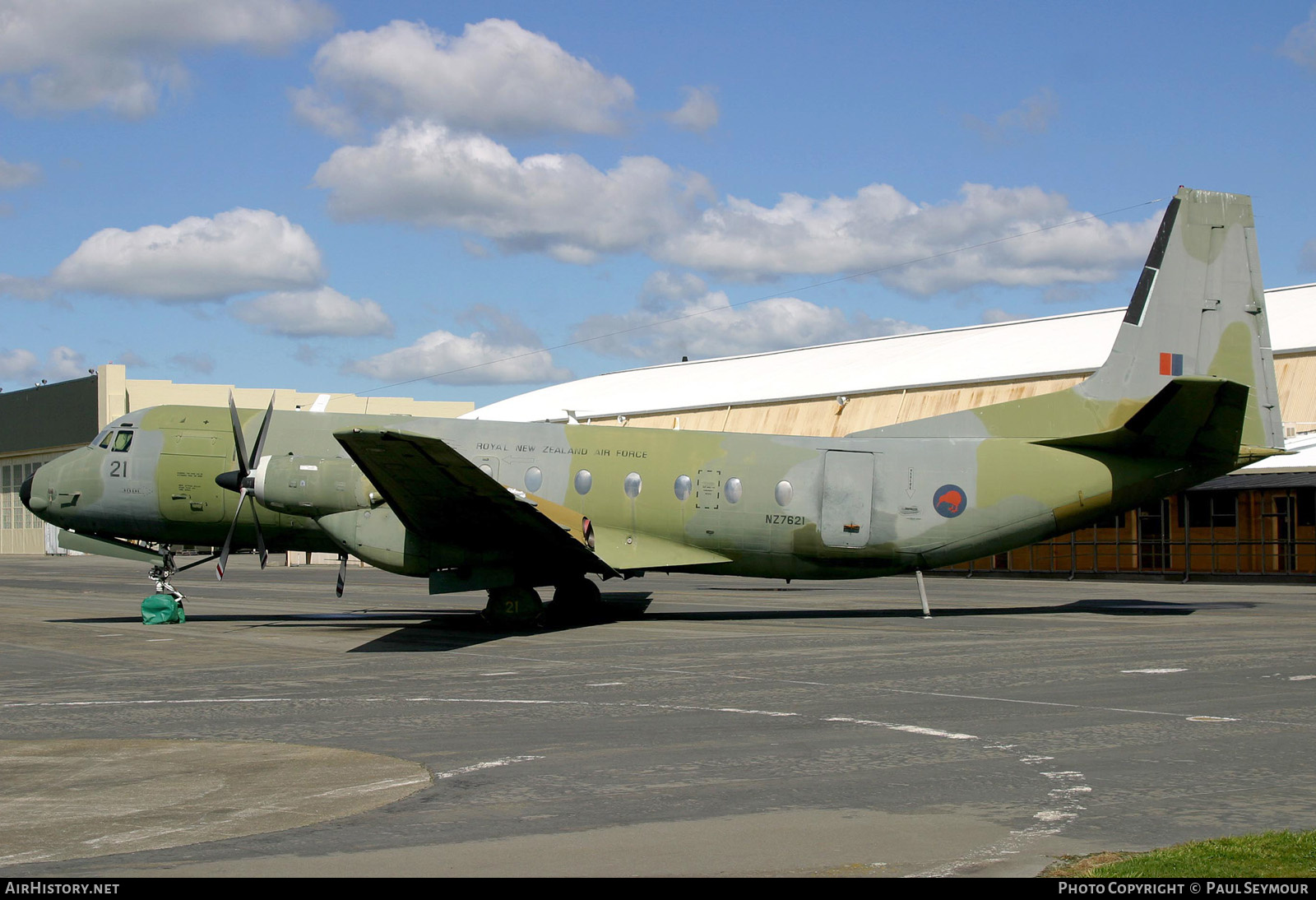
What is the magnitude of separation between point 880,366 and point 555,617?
117ft

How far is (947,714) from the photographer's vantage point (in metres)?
12.0

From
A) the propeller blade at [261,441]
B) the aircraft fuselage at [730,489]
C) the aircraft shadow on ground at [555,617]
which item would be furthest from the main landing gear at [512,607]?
the propeller blade at [261,441]

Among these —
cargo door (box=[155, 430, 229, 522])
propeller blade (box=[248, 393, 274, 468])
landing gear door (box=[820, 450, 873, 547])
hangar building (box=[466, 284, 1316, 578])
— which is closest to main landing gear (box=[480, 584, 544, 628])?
propeller blade (box=[248, 393, 274, 468])

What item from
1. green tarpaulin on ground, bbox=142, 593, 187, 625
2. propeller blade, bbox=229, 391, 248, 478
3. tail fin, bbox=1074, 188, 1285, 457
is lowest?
green tarpaulin on ground, bbox=142, 593, 187, 625

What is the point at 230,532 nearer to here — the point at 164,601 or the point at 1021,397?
the point at 164,601

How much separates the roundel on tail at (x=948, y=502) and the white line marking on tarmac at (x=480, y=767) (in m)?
14.7

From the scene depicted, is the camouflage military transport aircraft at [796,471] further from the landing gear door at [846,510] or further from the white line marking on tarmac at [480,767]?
the white line marking on tarmac at [480,767]

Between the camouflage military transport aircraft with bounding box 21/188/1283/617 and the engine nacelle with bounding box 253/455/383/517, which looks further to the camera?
the camouflage military transport aircraft with bounding box 21/188/1283/617

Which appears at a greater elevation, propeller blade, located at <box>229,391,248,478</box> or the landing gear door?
propeller blade, located at <box>229,391,248,478</box>

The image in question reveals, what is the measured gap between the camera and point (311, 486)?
21.4m

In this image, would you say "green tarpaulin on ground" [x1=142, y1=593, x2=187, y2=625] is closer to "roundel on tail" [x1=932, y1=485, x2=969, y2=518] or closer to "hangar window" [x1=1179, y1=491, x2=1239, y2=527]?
"roundel on tail" [x1=932, y1=485, x2=969, y2=518]

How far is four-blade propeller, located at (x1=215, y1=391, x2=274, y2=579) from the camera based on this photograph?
21875 mm

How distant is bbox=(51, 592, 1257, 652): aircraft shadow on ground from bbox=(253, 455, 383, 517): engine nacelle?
263 cm

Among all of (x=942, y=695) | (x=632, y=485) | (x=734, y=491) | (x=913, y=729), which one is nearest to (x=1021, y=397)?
(x=734, y=491)
